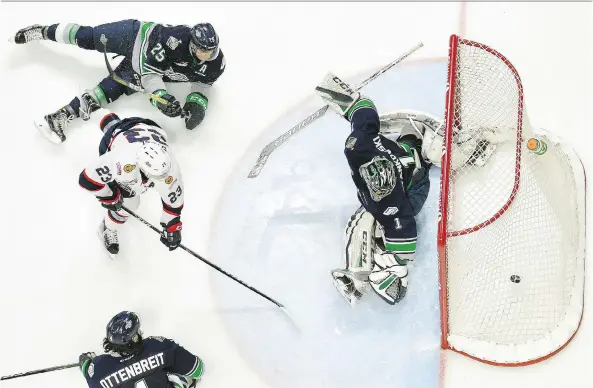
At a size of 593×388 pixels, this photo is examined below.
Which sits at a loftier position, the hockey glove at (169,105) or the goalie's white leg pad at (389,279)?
the hockey glove at (169,105)

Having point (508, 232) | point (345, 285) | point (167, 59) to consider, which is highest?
point (167, 59)

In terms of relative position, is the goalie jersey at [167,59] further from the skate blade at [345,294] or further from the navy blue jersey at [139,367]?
the navy blue jersey at [139,367]

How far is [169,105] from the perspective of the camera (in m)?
3.75

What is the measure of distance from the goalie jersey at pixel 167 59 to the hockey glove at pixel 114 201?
0.71 m

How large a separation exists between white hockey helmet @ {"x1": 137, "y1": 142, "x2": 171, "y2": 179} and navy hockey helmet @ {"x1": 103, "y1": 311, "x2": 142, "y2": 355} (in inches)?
22.0

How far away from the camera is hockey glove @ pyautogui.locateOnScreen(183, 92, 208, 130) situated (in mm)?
3861

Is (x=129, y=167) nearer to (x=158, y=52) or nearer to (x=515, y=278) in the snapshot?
(x=158, y=52)

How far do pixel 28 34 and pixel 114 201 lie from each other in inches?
52.7

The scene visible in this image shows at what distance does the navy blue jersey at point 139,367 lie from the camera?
2.97 metres

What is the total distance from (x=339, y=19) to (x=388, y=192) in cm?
146

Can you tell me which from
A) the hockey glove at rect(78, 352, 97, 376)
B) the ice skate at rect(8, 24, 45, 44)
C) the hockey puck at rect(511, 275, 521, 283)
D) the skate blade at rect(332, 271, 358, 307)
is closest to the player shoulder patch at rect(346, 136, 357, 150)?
the skate blade at rect(332, 271, 358, 307)

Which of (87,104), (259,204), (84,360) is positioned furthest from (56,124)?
(84,360)

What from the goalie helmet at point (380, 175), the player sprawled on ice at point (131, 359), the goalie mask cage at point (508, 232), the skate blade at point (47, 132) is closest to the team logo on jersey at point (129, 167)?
the player sprawled on ice at point (131, 359)

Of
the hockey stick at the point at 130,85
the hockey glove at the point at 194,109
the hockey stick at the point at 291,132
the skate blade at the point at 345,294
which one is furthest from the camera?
the hockey glove at the point at 194,109
